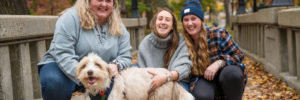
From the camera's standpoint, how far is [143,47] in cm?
405

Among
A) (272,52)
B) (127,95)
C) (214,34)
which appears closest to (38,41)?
(127,95)

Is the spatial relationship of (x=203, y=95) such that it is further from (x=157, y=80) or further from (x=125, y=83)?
(x=125, y=83)

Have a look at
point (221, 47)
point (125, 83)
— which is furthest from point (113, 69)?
point (221, 47)

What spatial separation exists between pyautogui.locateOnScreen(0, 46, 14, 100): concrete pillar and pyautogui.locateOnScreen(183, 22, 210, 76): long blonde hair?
2230 millimetres

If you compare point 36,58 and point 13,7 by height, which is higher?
point 13,7

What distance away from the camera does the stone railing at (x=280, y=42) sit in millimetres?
5074

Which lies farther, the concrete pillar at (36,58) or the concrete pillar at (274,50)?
the concrete pillar at (274,50)

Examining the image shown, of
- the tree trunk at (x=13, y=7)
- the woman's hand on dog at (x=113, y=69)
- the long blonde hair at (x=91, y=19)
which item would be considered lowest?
the woman's hand on dog at (x=113, y=69)

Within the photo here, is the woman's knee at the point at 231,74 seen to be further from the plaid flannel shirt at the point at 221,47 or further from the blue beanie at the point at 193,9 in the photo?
the blue beanie at the point at 193,9

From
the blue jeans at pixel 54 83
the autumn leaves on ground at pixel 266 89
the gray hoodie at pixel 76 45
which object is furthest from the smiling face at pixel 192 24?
the autumn leaves on ground at pixel 266 89

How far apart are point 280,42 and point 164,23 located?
3391 millimetres

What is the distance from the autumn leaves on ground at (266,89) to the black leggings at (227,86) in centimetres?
176

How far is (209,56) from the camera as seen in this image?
3.93 m

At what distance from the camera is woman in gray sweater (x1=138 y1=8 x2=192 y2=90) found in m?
3.63
